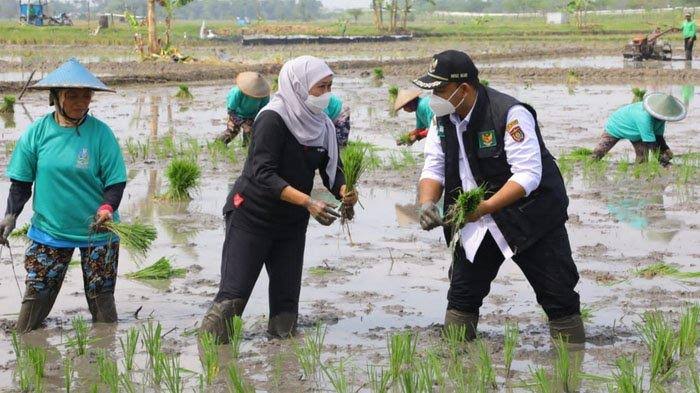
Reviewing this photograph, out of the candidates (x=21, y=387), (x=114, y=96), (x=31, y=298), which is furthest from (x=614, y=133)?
(x=114, y=96)

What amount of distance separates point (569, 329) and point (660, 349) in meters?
0.67

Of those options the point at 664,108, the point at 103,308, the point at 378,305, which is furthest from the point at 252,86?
the point at 103,308

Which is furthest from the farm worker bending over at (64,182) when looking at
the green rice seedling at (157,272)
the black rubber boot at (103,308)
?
the green rice seedling at (157,272)

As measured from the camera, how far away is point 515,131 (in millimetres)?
4914

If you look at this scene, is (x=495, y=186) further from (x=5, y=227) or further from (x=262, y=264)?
(x=5, y=227)

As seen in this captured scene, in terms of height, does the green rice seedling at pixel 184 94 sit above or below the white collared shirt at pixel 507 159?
below

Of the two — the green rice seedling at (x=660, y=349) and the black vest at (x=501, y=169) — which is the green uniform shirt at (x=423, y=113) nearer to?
the black vest at (x=501, y=169)

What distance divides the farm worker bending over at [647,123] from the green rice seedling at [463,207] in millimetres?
5844

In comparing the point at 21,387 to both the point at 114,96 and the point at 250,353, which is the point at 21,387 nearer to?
the point at 250,353

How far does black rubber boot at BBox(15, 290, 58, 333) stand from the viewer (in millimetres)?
5664

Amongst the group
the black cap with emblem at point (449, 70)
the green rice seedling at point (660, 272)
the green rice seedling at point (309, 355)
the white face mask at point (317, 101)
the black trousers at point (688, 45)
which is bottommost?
the black trousers at point (688, 45)

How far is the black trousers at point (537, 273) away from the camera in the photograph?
514 cm

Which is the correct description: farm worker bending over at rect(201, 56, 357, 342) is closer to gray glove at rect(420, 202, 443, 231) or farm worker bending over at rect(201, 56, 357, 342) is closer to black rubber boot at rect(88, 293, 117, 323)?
gray glove at rect(420, 202, 443, 231)

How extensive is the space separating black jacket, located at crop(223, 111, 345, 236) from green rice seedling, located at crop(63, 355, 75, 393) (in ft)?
3.18
